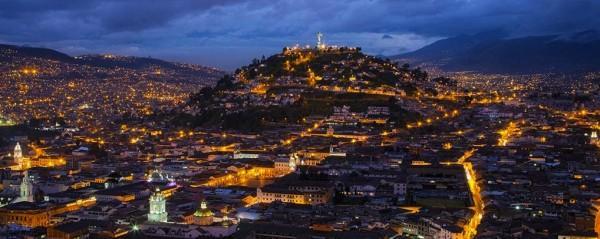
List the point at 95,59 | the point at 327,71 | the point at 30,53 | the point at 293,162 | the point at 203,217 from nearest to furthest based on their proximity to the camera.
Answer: the point at 203,217 → the point at 293,162 → the point at 327,71 → the point at 30,53 → the point at 95,59

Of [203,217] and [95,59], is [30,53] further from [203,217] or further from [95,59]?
[203,217]

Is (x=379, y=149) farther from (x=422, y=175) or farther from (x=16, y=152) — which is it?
(x=16, y=152)

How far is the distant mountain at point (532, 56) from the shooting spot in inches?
5832

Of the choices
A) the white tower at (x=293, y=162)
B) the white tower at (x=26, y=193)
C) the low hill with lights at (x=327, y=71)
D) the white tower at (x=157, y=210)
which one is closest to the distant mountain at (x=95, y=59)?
the low hill with lights at (x=327, y=71)

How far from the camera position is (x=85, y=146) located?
141 ft

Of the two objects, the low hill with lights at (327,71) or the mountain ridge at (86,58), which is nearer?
the low hill with lights at (327,71)

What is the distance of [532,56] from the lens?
528 feet

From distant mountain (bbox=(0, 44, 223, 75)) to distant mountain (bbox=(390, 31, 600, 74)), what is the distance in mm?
56997

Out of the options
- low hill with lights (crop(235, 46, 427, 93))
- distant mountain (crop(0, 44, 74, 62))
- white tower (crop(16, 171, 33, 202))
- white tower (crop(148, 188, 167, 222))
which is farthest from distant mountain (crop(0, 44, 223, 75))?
white tower (crop(148, 188, 167, 222))

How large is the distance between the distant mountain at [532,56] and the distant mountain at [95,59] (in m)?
57.0

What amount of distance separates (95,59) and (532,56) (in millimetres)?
90477

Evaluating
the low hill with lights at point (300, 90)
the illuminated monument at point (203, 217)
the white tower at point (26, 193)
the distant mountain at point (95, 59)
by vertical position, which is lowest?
the illuminated monument at point (203, 217)

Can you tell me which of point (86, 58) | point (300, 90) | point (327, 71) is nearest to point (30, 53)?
point (86, 58)

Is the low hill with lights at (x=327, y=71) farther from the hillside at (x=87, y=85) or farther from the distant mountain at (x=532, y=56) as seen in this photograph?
the distant mountain at (x=532, y=56)
